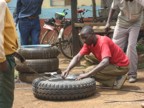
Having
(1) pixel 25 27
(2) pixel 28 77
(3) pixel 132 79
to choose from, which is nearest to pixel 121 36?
(3) pixel 132 79

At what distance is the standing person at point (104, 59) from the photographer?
21.2 ft

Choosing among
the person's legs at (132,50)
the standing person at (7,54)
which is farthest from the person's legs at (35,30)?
the standing person at (7,54)

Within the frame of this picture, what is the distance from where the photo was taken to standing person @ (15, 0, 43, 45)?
9.35 meters

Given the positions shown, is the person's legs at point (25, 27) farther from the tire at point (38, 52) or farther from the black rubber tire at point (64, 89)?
the black rubber tire at point (64, 89)

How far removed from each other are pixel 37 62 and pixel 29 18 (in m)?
1.88

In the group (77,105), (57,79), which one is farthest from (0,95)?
(57,79)

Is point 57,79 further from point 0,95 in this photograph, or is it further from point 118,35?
point 0,95

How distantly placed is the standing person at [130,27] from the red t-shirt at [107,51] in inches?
26.1

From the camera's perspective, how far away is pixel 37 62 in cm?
782

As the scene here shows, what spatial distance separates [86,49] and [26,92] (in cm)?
124

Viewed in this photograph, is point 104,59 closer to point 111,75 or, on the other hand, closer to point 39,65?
point 111,75

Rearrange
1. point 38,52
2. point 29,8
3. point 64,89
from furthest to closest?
point 29,8
point 38,52
point 64,89

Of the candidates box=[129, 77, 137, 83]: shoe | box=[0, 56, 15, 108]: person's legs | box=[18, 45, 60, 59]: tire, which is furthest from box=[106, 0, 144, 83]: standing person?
box=[0, 56, 15, 108]: person's legs

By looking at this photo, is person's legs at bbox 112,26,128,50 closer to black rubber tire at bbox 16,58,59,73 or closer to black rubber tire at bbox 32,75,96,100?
black rubber tire at bbox 16,58,59,73
